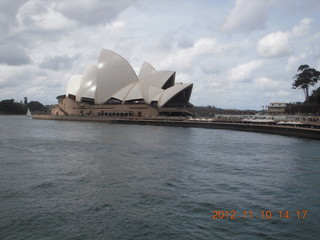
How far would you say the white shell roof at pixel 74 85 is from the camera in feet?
362

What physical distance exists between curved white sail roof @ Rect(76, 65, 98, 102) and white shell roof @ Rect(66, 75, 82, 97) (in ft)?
19.1

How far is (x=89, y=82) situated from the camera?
103750 millimetres

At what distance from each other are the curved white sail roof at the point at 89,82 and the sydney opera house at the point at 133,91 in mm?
313

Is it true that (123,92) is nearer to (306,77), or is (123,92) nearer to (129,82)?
(129,82)

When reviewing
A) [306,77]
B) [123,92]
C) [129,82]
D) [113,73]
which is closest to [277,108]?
[306,77]

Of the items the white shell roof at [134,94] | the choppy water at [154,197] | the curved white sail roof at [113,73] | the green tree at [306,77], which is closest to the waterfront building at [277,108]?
the green tree at [306,77]

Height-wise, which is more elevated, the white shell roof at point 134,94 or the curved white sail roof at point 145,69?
the curved white sail roof at point 145,69

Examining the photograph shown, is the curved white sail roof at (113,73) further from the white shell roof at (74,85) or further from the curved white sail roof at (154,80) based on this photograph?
the white shell roof at (74,85)

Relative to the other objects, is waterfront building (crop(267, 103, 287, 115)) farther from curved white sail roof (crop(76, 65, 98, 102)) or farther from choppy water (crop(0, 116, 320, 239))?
choppy water (crop(0, 116, 320, 239))
